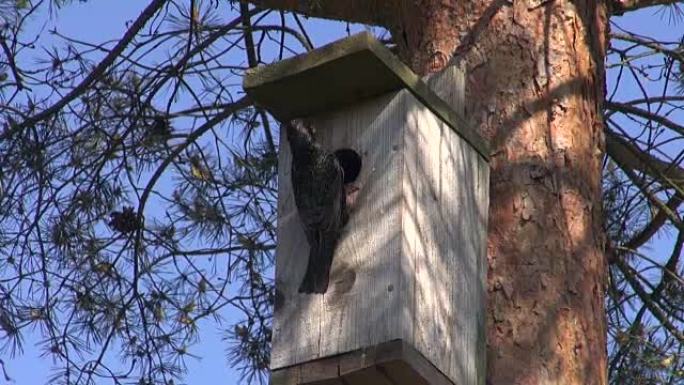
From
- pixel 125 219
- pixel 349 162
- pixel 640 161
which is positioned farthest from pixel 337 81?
pixel 125 219

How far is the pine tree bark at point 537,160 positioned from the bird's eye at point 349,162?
339mm

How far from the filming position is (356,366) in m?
2.76

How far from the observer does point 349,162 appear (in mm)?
3104

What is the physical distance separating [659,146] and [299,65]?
1.77 meters

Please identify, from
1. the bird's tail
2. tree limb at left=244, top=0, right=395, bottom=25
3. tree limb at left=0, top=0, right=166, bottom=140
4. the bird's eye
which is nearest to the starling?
tree limb at left=0, top=0, right=166, bottom=140

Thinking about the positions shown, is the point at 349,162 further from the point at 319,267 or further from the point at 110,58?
the point at 110,58

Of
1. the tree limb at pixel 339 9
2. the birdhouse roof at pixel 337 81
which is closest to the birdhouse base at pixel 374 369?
the birdhouse roof at pixel 337 81

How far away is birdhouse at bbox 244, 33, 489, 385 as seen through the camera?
2824 millimetres

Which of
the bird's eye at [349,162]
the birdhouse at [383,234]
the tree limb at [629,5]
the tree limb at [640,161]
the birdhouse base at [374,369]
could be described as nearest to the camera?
the birdhouse base at [374,369]

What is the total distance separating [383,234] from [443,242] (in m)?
0.16

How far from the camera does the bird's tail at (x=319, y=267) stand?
296 centimetres

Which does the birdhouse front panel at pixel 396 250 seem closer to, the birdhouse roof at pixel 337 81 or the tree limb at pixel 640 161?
the birdhouse roof at pixel 337 81

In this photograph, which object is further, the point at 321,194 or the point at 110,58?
the point at 110,58

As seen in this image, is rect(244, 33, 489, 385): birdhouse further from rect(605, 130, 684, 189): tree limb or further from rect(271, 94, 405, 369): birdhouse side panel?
rect(605, 130, 684, 189): tree limb
